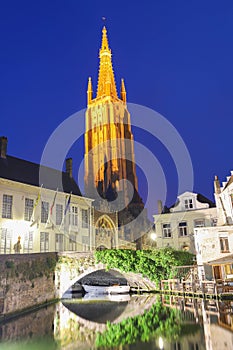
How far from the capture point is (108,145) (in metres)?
73.7

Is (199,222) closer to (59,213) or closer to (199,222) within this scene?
(199,222)

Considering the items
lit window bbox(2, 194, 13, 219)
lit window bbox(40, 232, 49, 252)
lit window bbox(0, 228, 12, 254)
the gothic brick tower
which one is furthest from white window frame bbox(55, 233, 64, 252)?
the gothic brick tower

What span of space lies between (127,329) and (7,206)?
1699 cm

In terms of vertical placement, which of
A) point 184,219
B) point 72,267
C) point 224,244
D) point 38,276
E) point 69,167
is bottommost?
point 38,276

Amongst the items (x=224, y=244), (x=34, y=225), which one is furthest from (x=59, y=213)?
(x=224, y=244)

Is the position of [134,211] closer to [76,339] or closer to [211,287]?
[211,287]

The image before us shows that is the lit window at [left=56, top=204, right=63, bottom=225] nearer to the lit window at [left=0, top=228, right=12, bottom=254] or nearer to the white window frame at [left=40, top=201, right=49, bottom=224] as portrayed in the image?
the white window frame at [left=40, top=201, right=49, bottom=224]

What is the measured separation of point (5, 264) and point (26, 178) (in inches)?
528

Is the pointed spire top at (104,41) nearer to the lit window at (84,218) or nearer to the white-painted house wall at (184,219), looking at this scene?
the white-painted house wall at (184,219)

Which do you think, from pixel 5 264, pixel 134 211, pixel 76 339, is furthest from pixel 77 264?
pixel 134 211

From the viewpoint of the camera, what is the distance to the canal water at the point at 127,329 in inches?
450

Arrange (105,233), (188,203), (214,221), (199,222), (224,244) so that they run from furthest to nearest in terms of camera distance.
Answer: (105,233), (188,203), (199,222), (214,221), (224,244)

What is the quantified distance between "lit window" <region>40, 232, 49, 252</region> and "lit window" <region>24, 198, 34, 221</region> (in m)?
2.13

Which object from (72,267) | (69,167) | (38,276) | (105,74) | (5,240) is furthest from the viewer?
(105,74)
